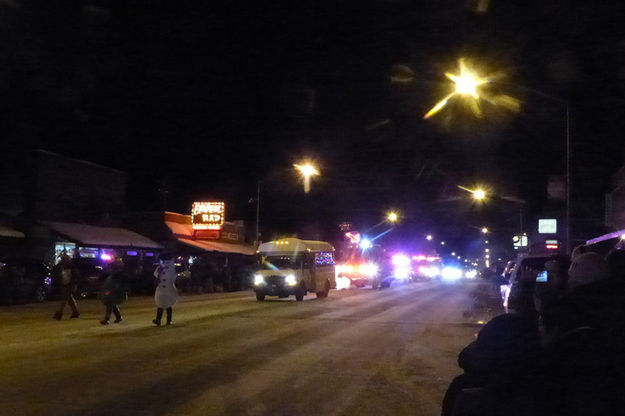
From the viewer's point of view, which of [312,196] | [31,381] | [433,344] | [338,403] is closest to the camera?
[338,403]

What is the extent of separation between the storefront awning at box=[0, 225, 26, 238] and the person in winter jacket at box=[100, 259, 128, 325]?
12903 mm

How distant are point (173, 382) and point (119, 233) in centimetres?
2873

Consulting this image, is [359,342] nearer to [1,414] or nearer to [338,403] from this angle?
[338,403]

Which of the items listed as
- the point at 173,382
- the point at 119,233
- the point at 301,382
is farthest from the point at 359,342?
the point at 119,233

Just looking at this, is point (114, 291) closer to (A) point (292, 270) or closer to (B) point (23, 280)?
(B) point (23, 280)

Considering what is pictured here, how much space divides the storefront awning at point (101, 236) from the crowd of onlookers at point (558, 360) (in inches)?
1150

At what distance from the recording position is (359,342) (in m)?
13.3

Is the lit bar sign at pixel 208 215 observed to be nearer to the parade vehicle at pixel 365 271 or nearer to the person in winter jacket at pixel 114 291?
the parade vehicle at pixel 365 271

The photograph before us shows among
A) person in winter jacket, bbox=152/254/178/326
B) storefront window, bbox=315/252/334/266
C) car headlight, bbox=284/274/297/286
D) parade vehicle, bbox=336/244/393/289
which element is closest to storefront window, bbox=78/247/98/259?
car headlight, bbox=284/274/297/286

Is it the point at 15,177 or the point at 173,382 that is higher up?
the point at 15,177

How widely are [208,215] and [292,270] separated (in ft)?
54.1

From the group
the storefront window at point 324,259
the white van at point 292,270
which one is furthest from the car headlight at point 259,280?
the storefront window at point 324,259

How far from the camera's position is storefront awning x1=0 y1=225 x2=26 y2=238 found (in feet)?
89.5

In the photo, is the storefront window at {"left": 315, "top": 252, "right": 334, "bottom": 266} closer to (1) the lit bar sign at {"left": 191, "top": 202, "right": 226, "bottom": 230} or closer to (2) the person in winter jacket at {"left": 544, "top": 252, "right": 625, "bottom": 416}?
(1) the lit bar sign at {"left": 191, "top": 202, "right": 226, "bottom": 230}
